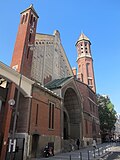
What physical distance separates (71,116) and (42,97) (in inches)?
540

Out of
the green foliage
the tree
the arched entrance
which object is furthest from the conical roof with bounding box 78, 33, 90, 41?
the arched entrance

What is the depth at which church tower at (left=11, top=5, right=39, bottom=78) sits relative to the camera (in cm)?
2270

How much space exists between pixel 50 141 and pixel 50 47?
19866mm

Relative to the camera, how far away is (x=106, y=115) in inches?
2052

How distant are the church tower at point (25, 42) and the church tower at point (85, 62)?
27.7 meters

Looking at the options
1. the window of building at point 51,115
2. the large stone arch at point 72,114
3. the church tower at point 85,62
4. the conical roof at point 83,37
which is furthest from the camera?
the conical roof at point 83,37

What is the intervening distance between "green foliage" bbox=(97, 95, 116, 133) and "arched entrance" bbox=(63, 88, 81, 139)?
23602mm

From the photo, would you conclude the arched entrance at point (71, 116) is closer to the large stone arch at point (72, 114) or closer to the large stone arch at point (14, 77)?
the large stone arch at point (72, 114)

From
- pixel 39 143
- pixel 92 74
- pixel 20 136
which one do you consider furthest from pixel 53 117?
pixel 92 74

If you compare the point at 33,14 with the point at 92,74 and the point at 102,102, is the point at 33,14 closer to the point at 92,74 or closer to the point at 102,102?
the point at 92,74

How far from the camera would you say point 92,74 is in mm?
52469

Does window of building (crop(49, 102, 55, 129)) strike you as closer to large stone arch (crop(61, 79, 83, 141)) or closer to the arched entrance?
large stone arch (crop(61, 79, 83, 141))

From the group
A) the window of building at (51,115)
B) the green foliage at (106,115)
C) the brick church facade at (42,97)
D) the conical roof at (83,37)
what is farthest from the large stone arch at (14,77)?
the conical roof at (83,37)

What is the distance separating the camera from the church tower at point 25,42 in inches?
894
